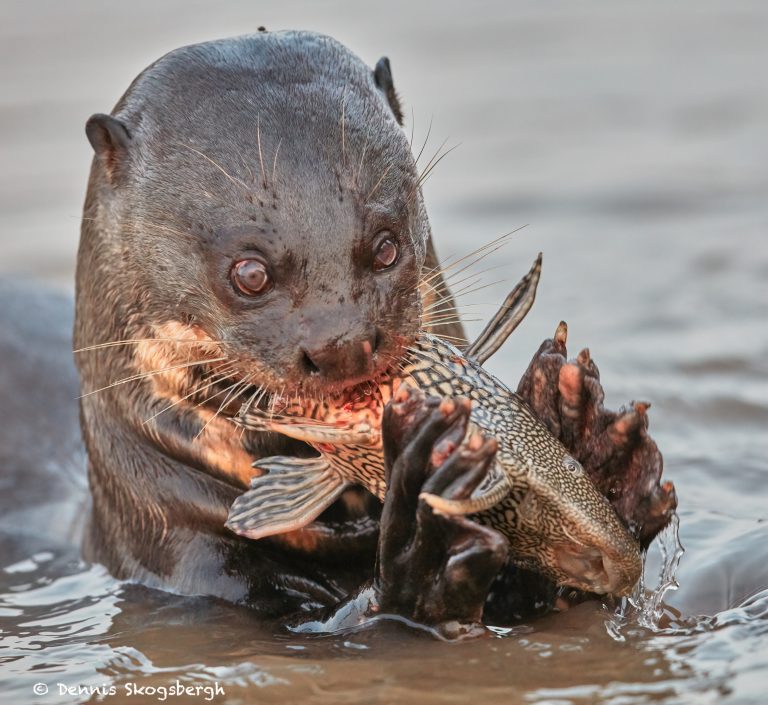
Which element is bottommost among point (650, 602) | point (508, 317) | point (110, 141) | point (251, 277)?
point (650, 602)

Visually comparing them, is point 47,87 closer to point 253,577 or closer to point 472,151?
point 472,151

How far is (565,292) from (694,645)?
364 centimetres

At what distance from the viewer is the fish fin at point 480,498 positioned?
10.7 ft

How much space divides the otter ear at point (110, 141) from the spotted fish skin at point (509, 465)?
2.73 ft

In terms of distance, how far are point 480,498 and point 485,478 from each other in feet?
0.15

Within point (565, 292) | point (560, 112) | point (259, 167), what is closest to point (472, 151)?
point (560, 112)

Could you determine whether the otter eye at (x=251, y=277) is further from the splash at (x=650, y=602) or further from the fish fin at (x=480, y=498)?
the splash at (x=650, y=602)

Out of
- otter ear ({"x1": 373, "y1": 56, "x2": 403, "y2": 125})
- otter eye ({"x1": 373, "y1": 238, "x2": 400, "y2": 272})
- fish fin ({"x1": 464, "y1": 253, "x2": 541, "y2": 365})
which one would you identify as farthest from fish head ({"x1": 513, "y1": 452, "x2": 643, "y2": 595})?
otter ear ({"x1": 373, "y1": 56, "x2": 403, "y2": 125})

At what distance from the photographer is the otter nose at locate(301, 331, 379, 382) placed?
338 cm

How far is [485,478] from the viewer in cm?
329

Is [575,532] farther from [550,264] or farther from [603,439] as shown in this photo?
[550,264]

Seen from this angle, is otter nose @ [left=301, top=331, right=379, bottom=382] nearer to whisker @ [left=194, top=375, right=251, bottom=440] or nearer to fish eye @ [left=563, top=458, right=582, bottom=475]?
whisker @ [left=194, top=375, right=251, bottom=440]

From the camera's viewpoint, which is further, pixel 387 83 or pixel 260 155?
pixel 387 83

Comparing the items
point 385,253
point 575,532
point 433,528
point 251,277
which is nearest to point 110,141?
point 251,277
